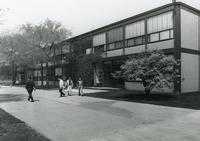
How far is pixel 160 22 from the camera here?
2197 cm

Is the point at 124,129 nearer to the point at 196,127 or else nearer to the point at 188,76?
the point at 196,127

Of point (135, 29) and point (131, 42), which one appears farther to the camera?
point (131, 42)

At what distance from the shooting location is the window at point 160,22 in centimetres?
2100

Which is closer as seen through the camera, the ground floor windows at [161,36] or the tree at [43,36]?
the ground floor windows at [161,36]

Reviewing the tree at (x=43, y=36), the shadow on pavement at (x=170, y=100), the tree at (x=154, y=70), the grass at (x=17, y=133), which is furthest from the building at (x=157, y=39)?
the grass at (x=17, y=133)

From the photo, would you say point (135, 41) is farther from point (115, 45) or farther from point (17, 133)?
point (17, 133)

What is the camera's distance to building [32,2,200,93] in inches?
806

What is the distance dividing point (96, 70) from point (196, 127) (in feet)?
80.0

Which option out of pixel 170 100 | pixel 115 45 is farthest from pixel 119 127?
pixel 115 45

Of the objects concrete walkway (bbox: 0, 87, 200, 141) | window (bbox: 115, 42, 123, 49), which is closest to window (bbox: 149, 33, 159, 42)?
window (bbox: 115, 42, 123, 49)

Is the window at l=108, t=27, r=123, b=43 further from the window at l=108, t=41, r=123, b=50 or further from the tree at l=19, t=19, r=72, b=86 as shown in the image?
the tree at l=19, t=19, r=72, b=86

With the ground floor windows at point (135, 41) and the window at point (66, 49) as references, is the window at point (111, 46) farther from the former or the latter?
the window at point (66, 49)

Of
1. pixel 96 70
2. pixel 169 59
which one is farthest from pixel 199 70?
pixel 96 70

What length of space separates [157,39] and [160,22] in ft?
5.35
